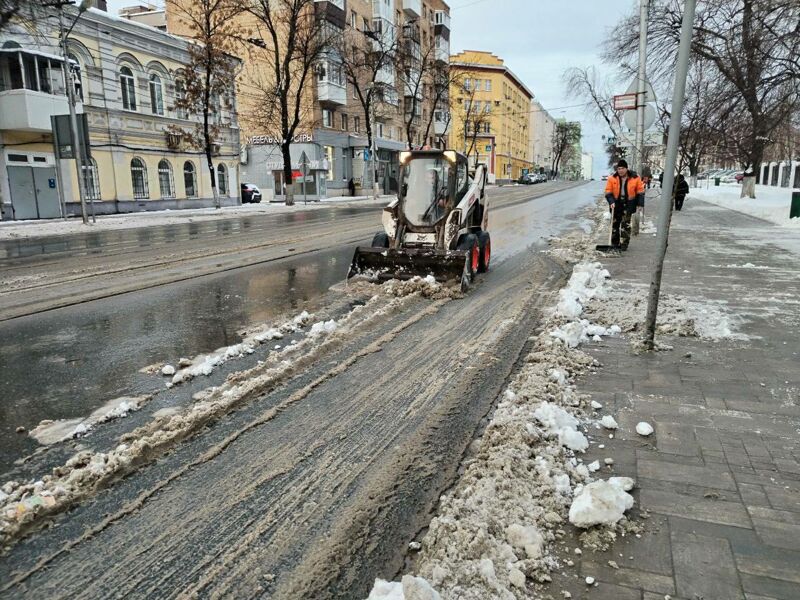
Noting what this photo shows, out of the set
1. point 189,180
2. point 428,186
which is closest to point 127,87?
point 189,180

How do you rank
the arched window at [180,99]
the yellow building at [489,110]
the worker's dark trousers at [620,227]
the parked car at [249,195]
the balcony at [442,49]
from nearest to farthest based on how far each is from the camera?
the worker's dark trousers at [620,227]
the arched window at [180,99]
the parked car at [249,195]
the balcony at [442,49]
the yellow building at [489,110]

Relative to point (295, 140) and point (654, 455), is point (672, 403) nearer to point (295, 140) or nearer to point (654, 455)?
point (654, 455)

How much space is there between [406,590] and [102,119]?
30699 mm

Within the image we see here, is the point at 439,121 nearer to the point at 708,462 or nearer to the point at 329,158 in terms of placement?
the point at 329,158

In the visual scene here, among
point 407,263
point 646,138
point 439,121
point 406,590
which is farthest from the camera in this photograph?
point 439,121

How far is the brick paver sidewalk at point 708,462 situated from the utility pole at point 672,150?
0.44 metres

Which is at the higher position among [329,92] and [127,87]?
[329,92]

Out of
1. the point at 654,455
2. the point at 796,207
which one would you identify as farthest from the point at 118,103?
the point at 654,455

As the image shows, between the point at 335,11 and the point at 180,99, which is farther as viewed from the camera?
the point at 335,11

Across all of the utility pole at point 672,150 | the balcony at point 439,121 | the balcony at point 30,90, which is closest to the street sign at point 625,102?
the utility pole at point 672,150

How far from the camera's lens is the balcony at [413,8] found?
58125 mm

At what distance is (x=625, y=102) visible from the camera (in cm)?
1255

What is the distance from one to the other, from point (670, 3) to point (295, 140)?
83.3ft

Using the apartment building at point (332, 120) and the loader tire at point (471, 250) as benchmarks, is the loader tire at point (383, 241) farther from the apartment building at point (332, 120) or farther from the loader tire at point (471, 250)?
the apartment building at point (332, 120)
